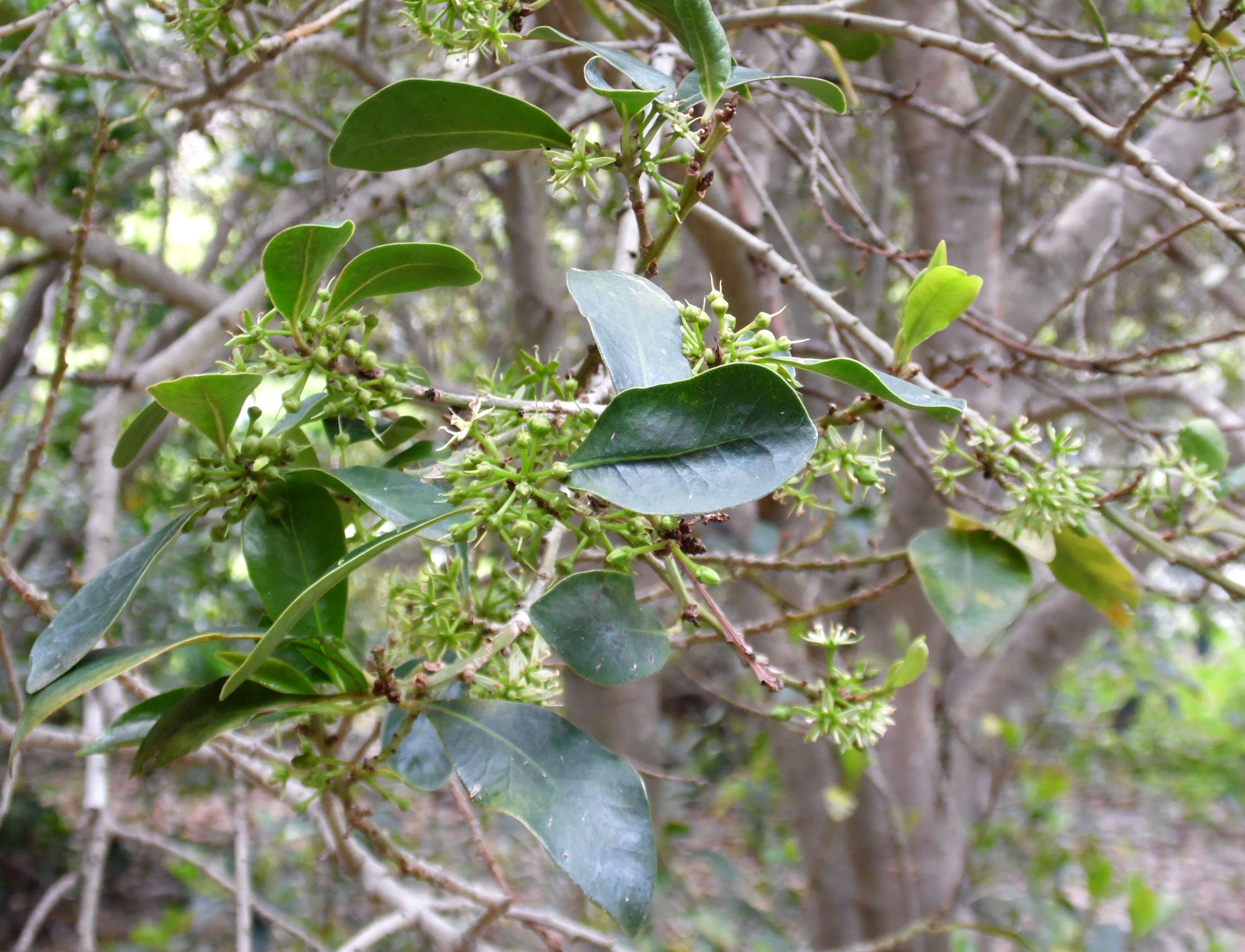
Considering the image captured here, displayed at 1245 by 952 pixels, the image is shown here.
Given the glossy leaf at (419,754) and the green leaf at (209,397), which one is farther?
the glossy leaf at (419,754)

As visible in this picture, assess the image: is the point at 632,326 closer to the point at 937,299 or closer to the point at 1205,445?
the point at 937,299

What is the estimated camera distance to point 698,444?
1.83ft

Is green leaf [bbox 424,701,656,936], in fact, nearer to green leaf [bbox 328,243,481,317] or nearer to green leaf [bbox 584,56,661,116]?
green leaf [bbox 328,243,481,317]

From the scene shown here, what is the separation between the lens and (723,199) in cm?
173

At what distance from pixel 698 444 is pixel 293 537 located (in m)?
0.37

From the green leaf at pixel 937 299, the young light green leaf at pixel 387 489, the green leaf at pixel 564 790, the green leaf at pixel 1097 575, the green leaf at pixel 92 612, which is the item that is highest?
the green leaf at pixel 937 299

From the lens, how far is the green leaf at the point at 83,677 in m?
0.60

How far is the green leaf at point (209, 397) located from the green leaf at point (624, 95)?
31cm

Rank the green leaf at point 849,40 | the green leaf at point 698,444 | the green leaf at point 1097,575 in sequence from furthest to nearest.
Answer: the green leaf at point 849,40 < the green leaf at point 1097,575 < the green leaf at point 698,444

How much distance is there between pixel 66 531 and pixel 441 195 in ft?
5.80

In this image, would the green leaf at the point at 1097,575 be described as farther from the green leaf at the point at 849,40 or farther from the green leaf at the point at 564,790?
the green leaf at the point at 849,40

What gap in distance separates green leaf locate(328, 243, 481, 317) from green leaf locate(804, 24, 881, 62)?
88 centimetres

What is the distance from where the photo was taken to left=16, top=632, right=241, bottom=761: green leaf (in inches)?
23.5

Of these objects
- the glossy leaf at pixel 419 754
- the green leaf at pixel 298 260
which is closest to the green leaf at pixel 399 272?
the green leaf at pixel 298 260
